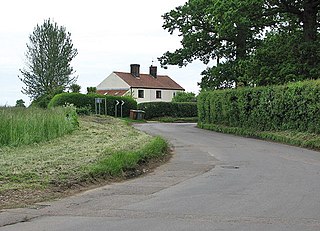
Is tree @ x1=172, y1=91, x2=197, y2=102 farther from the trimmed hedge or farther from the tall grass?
the tall grass

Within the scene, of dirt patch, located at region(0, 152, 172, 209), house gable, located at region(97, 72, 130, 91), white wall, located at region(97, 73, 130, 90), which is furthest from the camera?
white wall, located at region(97, 73, 130, 90)

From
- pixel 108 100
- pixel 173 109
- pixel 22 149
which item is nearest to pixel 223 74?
pixel 108 100

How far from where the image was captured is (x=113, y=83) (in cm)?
8306

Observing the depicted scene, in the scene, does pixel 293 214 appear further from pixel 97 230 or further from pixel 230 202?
pixel 97 230

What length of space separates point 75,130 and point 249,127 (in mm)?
11116

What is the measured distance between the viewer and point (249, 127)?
2978 cm

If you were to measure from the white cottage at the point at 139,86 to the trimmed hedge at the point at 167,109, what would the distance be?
1741 centimetres

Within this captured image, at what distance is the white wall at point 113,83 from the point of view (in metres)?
80.8

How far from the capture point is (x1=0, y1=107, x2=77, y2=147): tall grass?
56.4ft

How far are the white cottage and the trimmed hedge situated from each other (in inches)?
685

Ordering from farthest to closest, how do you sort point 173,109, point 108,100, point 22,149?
point 173,109 < point 108,100 < point 22,149

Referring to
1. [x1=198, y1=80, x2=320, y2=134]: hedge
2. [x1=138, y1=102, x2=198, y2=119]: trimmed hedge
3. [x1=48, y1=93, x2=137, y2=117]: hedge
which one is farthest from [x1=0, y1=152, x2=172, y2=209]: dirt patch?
[x1=138, y1=102, x2=198, y2=119]: trimmed hedge

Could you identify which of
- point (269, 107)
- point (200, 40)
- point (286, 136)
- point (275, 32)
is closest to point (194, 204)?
point (286, 136)

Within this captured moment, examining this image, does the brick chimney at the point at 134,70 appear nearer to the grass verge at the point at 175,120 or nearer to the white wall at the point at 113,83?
the white wall at the point at 113,83
